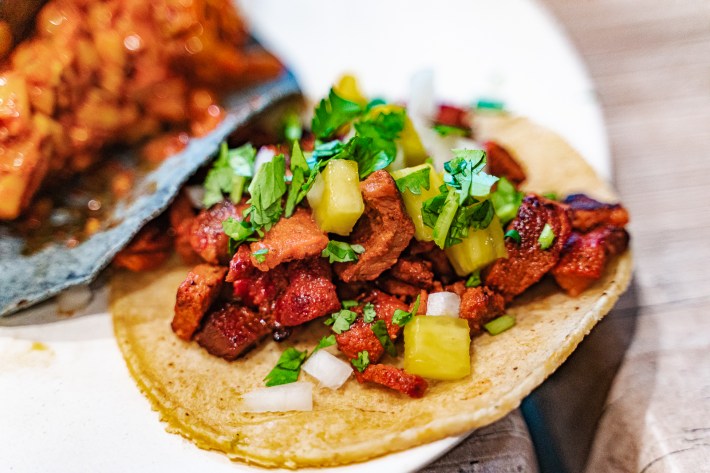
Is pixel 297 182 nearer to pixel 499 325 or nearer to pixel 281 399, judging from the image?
pixel 281 399

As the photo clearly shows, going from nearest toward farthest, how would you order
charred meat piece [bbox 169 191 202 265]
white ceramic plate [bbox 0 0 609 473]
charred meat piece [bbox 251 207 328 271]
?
white ceramic plate [bbox 0 0 609 473], charred meat piece [bbox 251 207 328 271], charred meat piece [bbox 169 191 202 265]

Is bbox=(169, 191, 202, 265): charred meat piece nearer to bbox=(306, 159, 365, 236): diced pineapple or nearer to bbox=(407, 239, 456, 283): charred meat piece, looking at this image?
bbox=(306, 159, 365, 236): diced pineapple

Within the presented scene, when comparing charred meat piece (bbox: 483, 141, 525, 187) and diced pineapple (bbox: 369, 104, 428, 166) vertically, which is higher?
diced pineapple (bbox: 369, 104, 428, 166)

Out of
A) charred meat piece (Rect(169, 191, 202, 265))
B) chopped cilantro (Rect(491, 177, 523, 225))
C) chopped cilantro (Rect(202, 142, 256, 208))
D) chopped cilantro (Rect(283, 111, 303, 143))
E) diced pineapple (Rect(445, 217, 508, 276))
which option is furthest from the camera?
chopped cilantro (Rect(283, 111, 303, 143))

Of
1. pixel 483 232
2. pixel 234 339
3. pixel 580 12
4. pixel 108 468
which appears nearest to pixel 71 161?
pixel 234 339

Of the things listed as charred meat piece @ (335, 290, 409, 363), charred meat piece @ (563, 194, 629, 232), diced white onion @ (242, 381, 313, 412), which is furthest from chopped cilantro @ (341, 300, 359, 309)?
charred meat piece @ (563, 194, 629, 232)

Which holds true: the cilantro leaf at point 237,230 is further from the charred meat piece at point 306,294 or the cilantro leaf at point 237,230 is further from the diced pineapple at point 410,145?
the diced pineapple at point 410,145

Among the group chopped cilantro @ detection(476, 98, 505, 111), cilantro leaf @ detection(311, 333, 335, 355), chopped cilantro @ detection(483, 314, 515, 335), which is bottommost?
chopped cilantro @ detection(483, 314, 515, 335)

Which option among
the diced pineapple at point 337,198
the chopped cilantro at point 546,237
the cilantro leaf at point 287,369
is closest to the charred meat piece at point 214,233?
the diced pineapple at point 337,198
